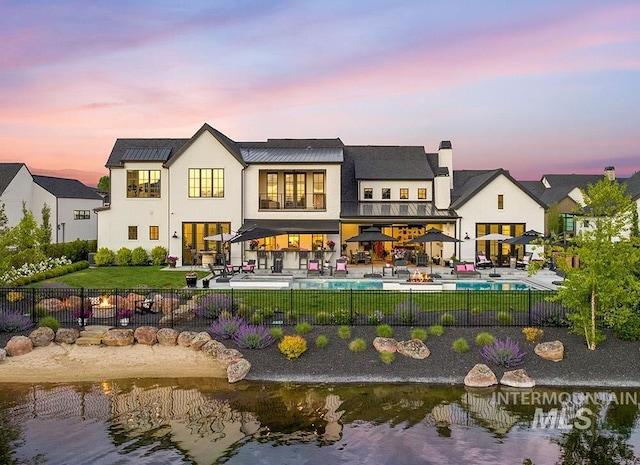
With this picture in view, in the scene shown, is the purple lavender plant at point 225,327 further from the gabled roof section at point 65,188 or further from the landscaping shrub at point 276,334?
the gabled roof section at point 65,188

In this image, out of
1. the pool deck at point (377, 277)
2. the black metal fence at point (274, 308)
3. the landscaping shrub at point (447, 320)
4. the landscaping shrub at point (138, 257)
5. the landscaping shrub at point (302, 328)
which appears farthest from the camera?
the landscaping shrub at point (138, 257)

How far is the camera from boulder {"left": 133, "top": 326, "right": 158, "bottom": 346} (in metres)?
18.1

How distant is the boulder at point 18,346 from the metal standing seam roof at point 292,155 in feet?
69.2

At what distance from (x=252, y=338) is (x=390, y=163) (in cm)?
2758

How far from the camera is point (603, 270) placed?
1650cm

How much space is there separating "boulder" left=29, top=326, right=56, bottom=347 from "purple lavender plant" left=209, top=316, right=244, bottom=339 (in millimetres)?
5534

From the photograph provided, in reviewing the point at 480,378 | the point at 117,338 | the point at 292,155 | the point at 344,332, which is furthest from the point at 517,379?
the point at 292,155

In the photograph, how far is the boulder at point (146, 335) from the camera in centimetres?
1808

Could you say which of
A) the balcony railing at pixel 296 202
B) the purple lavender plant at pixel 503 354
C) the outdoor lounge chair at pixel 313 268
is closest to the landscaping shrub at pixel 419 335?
the purple lavender plant at pixel 503 354

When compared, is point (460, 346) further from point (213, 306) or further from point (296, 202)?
point (296, 202)

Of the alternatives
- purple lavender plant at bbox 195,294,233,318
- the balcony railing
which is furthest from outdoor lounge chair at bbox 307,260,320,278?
purple lavender plant at bbox 195,294,233,318

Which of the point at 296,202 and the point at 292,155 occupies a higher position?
the point at 292,155

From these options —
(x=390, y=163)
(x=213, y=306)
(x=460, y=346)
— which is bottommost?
(x=460, y=346)

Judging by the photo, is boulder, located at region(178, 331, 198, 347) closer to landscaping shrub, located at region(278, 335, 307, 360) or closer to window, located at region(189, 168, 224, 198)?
landscaping shrub, located at region(278, 335, 307, 360)
